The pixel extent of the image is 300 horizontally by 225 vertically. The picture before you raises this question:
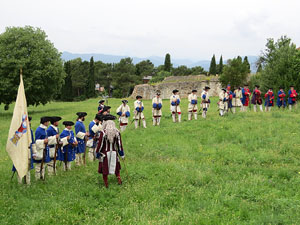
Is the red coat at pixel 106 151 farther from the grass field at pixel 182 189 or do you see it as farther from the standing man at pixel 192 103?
the standing man at pixel 192 103

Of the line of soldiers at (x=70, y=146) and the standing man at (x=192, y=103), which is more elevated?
the standing man at (x=192, y=103)

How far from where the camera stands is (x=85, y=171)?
930 cm

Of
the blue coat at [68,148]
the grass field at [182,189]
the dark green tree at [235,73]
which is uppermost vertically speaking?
the dark green tree at [235,73]

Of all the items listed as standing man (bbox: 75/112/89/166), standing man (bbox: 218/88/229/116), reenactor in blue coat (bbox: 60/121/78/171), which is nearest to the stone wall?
standing man (bbox: 218/88/229/116)

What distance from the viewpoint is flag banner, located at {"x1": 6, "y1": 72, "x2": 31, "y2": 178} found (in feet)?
25.5

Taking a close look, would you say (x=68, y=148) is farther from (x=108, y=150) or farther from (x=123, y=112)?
(x=123, y=112)

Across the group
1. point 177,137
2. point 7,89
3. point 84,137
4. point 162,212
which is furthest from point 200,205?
point 7,89

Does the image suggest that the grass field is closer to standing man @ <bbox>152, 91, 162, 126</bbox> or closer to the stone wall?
standing man @ <bbox>152, 91, 162, 126</bbox>

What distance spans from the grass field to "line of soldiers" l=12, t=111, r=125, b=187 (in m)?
0.48

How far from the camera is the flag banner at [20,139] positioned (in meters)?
7.77

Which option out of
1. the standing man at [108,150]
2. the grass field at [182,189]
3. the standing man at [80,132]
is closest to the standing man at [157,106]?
the grass field at [182,189]

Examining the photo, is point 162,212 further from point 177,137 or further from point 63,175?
point 177,137

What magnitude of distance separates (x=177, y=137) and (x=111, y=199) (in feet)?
24.0

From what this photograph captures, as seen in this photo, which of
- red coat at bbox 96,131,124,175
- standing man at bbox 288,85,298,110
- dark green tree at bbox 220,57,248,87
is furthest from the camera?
dark green tree at bbox 220,57,248,87
